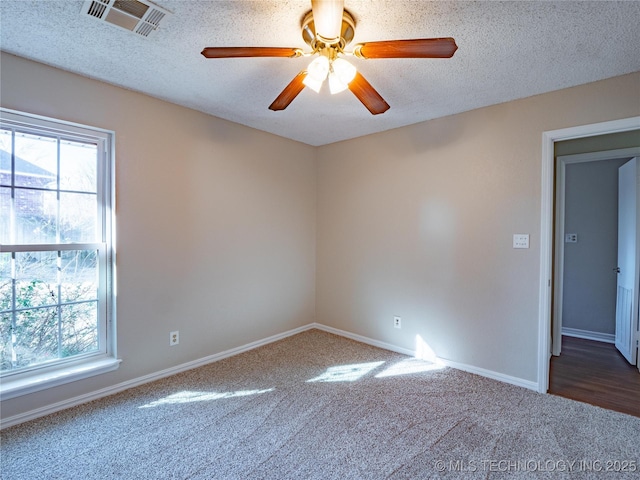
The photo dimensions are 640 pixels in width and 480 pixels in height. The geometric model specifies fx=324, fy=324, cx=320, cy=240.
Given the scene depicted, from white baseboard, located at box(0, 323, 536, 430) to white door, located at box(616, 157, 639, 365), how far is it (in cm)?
152

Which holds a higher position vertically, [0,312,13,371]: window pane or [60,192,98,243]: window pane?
[60,192,98,243]: window pane

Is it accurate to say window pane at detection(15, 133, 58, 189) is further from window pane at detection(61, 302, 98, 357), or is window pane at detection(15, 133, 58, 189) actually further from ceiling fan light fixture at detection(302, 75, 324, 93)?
ceiling fan light fixture at detection(302, 75, 324, 93)

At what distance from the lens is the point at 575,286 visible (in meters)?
4.25

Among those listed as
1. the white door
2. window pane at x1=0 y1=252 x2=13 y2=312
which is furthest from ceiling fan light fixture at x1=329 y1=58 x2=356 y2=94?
the white door

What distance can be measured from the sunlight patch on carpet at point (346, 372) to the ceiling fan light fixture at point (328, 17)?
2.51 meters

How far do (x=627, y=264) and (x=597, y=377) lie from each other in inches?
50.7

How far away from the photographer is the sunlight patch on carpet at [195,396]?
2398 millimetres

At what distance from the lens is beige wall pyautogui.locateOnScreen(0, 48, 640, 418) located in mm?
2535

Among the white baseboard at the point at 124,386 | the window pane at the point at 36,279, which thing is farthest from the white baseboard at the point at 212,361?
the window pane at the point at 36,279

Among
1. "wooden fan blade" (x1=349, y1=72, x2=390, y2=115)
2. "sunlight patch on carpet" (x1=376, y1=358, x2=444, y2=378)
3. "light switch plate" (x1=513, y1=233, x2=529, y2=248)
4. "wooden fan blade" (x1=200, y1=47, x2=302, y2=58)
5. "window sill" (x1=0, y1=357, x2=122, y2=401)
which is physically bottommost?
"sunlight patch on carpet" (x1=376, y1=358, x2=444, y2=378)

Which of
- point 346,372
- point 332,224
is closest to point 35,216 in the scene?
point 346,372

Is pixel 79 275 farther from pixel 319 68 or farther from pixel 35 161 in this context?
pixel 319 68

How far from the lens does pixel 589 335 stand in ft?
13.5

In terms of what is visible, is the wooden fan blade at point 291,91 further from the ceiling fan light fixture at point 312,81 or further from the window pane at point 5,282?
the window pane at point 5,282
